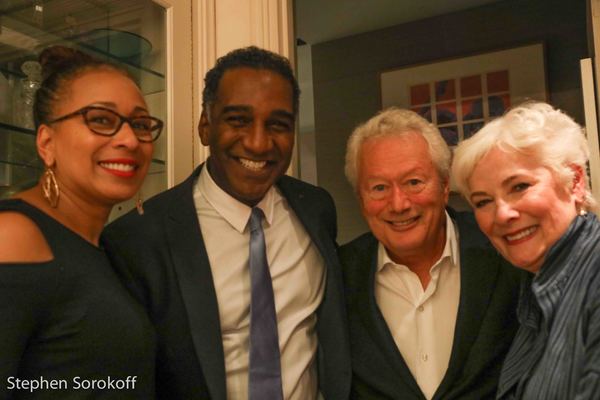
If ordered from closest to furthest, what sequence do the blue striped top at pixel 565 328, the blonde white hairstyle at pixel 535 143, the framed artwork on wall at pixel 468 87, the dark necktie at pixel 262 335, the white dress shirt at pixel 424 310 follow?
1. the blue striped top at pixel 565 328
2. the blonde white hairstyle at pixel 535 143
3. the dark necktie at pixel 262 335
4. the white dress shirt at pixel 424 310
5. the framed artwork on wall at pixel 468 87

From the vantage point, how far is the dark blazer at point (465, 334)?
4.36 ft

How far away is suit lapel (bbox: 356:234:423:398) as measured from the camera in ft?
4.45

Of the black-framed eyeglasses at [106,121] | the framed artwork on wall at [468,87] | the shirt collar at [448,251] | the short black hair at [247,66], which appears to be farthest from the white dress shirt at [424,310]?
the framed artwork on wall at [468,87]

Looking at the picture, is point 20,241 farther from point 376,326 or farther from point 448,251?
point 448,251

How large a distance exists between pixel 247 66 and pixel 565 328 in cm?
97

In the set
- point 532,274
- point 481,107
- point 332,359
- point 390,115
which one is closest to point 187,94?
point 390,115

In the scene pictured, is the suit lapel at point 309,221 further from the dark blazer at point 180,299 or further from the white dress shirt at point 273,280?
the dark blazer at point 180,299

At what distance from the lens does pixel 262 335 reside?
1311 millimetres

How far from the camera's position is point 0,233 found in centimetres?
87

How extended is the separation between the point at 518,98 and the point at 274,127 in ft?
7.10

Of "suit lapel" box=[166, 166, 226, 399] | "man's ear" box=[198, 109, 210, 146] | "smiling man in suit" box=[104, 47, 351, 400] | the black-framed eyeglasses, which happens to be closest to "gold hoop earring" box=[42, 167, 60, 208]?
the black-framed eyeglasses

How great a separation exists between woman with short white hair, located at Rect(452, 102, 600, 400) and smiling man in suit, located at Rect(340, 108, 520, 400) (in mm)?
125

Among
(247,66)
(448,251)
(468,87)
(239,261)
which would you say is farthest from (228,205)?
(468,87)

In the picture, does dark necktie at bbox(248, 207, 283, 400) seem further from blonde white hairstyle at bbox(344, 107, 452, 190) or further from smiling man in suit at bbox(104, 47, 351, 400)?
blonde white hairstyle at bbox(344, 107, 452, 190)
